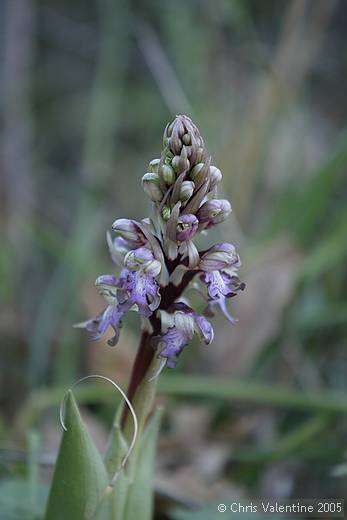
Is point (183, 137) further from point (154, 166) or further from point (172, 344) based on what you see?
point (172, 344)

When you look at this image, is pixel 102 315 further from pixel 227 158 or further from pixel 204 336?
pixel 227 158

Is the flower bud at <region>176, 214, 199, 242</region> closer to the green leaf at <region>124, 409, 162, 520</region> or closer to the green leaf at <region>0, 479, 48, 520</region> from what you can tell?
the green leaf at <region>124, 409, 162, 520</region>

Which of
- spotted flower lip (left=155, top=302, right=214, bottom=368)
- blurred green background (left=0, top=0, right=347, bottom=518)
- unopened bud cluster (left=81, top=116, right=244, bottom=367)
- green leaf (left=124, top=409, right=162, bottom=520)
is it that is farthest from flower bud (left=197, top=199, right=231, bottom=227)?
blurred green background (left=0, top=0, right=347, bottom=518)

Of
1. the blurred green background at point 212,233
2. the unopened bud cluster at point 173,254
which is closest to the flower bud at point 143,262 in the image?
the unopened bud cluster at point 173,254

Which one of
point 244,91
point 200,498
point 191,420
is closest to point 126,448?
point 200,498

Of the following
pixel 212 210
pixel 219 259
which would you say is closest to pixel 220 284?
pixel 219 259

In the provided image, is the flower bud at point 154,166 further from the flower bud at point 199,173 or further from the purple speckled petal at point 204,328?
the purple speckled petal at point 204,328

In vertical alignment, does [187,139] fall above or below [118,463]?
above
